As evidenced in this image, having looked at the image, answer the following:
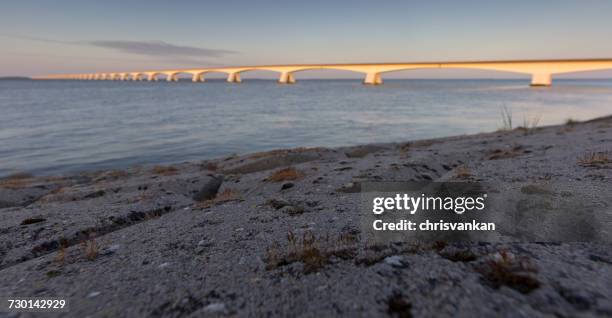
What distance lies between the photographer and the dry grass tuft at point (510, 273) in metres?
2.72

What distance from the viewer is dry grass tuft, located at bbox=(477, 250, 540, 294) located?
2.72m

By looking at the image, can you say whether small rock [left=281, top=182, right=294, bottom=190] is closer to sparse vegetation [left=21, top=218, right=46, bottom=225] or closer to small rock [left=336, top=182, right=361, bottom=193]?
small rock [left=336, top=182, right=361, bottom=193]

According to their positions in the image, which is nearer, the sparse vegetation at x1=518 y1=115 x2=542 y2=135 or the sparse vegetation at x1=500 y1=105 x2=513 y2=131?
the sparse vegetation at x1=518 y1=115 x2=542 y2=135

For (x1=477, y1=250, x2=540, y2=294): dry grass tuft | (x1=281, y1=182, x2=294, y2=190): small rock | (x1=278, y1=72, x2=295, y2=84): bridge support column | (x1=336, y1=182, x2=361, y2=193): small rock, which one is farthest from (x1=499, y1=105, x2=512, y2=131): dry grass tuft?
(x1=278, y1=72, x2=295, y2=84): bridge support column

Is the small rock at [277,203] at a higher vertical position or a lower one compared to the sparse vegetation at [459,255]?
lower

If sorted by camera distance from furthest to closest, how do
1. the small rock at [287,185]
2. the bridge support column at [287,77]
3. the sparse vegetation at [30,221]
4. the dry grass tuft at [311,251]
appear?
the bridge support column at [287,77] → the small rock at [287,185] → the sparse vegetation at [30,221] → the dry grass tuft at [311,251]

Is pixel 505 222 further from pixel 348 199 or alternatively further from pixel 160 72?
pixel 160 72

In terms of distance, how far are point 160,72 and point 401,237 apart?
676 ft

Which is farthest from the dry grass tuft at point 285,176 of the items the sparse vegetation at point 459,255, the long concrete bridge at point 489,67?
the long concrete bridge at point 489,67

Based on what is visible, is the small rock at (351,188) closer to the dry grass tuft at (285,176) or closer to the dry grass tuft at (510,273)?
the dry grass tuft at (285,176)

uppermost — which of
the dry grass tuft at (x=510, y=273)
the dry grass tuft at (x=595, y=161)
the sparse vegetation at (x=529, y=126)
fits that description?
the sparse vegetation at (x=529, y=126)

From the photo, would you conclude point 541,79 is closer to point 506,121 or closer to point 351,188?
point 506,121

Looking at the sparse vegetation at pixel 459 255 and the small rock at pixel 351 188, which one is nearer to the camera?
the sparse vegetation at pixel 459 255


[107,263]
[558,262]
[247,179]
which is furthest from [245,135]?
[558,262]
